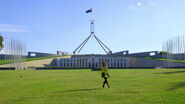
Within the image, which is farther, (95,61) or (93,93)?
(95,61)

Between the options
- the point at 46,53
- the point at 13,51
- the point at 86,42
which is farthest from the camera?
the point at 86,42

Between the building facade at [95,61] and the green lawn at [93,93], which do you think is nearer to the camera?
the green lawn at [93,93]

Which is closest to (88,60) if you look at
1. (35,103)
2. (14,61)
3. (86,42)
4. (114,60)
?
(114,60)

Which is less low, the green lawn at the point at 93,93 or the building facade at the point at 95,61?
the building facade at the point at 95,61

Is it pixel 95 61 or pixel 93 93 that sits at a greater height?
pixel 95 61

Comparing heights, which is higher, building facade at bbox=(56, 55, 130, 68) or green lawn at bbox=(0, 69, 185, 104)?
building facade at bbox=(56, 55, 130, 68)

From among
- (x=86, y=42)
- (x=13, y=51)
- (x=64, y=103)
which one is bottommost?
(x=64, y=103)

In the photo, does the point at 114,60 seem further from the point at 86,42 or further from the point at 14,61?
→ the point at 14,61

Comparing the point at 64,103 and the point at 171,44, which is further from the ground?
the point at 171,44

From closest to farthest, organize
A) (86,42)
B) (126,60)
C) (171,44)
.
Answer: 1. (171,44)
2. (126,60)
3. (86,42)

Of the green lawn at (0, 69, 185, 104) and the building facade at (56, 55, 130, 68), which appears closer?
the green lawn at (0, 69, 185, 104)

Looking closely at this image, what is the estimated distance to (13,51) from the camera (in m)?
60.7

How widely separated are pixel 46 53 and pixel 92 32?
104 feet

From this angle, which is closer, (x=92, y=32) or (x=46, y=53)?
(x=46, y=53)
